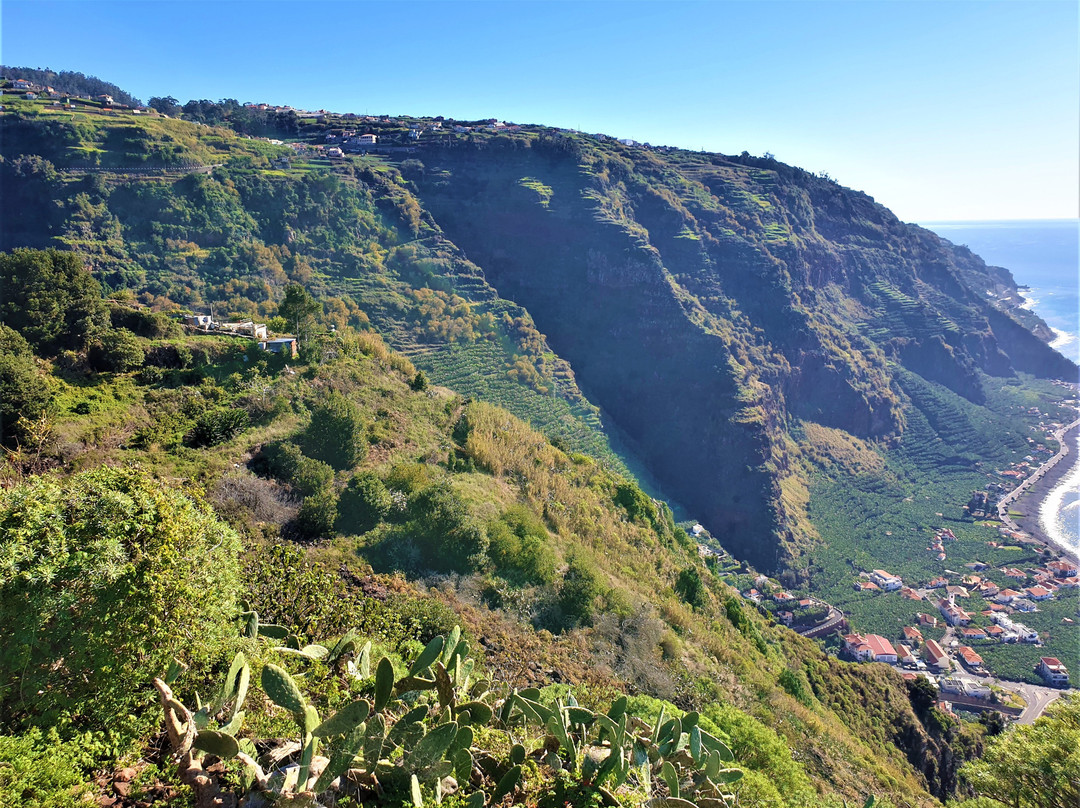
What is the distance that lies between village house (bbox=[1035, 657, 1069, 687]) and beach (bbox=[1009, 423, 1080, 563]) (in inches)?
615

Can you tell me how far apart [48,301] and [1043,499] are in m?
72.9

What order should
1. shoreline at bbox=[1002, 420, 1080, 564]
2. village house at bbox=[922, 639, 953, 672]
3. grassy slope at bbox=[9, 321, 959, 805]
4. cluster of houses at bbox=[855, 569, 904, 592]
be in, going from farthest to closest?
shoreline at bbox=[1002, 420, 1080, 564]
cluster of houses at bbox=[855, 569, 904, 592]
village house at bbox=[922, 639, 953, 672]
grassy slope at bbox=[9, 321, 959, 805]

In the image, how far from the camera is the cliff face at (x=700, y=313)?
166ft

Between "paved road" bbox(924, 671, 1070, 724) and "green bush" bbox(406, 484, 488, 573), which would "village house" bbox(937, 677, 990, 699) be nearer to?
"paved road" bbox(924, 671, 1070, 724)

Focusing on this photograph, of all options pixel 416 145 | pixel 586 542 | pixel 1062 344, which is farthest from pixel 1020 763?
pixel 1062 344

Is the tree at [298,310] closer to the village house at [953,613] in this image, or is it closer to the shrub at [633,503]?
the shrub at [633,503]

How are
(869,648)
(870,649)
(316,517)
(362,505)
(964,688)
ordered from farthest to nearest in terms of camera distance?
(869,648)
(870,649)
(964,688)
(362,505)
(316,517)

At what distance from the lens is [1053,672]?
1215 inches

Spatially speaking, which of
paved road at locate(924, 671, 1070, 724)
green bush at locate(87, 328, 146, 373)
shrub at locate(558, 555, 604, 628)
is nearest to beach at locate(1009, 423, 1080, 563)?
paved road at locate(924, 671, 1070, 724)

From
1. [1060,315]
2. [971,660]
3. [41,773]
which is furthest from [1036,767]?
[1060,315]

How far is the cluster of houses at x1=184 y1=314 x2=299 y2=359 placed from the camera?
17297mm

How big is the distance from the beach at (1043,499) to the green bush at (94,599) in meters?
59.2

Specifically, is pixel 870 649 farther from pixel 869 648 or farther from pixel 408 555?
pixel 408 555

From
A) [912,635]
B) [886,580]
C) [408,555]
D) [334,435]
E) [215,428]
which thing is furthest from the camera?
[886,580]
